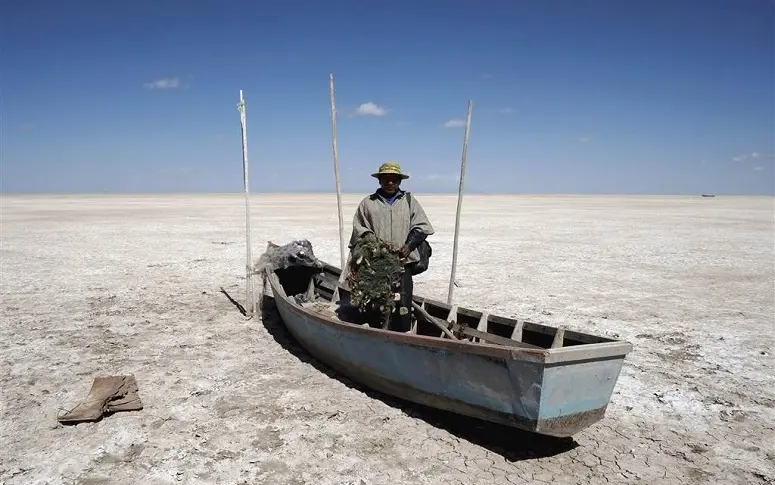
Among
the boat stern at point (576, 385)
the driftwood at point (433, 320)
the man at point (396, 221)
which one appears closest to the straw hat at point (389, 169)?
the man at point (396, 221)

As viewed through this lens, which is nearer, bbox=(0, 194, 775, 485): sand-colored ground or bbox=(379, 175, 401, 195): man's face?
bbox=(0, 194, 775, 485): sand-colored ground

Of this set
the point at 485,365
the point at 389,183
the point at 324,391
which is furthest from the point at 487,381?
the point at 389,183

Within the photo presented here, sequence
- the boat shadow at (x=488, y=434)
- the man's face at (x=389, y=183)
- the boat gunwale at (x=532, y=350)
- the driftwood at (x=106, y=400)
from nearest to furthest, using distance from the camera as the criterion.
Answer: the boat gunwale at (x=532, y=350) → the boat shadow at (x=488, y=434) → the driftwood at (x=106, y=400) → the man's face at (x=389, y=183)

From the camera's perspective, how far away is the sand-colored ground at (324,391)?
433cm

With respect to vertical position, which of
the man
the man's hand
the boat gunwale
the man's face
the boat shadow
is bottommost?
the boat shadow

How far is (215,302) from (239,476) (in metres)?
6.21

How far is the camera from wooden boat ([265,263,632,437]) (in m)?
4.04

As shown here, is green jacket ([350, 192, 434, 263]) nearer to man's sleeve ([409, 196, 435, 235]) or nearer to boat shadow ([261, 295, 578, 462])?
man's sleeve ([409, 196, 435, 235])

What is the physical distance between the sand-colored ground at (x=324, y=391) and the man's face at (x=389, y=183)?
2.24 meters

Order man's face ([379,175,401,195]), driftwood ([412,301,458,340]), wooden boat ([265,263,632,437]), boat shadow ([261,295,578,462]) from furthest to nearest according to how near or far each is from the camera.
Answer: man's face ([379,175,401,195])
driftwood ([412,301,458,340])
boat shadow ([261,295,578,462])
wooden boat ([265,263,632,437])

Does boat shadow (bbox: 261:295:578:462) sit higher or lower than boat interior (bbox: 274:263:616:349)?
lower

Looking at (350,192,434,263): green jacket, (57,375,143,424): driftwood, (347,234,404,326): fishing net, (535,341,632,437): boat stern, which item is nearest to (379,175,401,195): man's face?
(350,192,434,263): green jacket

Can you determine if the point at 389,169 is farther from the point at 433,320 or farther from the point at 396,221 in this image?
the point at 433,320

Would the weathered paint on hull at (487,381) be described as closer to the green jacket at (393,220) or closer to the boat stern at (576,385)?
the boat stern at (576,385)
